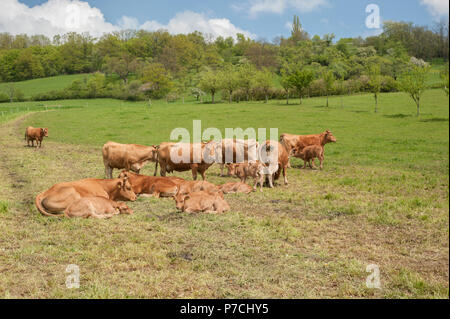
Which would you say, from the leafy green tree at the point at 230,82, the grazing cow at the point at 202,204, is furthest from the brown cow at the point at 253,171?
the leafy green tree at the point at 230,82

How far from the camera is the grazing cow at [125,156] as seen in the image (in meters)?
12.8

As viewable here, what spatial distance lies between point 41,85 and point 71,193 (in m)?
103

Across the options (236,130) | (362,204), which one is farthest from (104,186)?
(236,130)

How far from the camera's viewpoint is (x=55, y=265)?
5688 millimetres

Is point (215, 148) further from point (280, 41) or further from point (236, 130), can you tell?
point (280, 41)

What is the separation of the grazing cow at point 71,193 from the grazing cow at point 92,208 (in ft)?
0.61

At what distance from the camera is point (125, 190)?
9.55m

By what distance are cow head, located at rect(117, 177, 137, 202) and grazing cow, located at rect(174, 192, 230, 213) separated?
1.43 metres

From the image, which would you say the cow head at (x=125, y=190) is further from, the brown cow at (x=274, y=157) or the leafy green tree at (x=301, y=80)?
the leafy green tree at (x=301, y=80)

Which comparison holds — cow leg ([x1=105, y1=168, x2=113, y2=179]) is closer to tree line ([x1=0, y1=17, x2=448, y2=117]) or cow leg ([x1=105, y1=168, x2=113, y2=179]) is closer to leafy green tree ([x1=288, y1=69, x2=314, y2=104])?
tree line ([x1=0, y1=17, x2=448, y2=117])

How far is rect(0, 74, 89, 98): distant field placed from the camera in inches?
3532

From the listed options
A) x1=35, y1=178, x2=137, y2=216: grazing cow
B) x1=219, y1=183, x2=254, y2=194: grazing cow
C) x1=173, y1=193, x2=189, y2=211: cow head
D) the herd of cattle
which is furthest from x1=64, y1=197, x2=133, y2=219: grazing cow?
x1=219, y1=183, x2=254, y2=194: grazing cow
